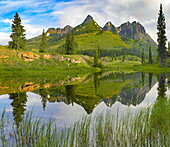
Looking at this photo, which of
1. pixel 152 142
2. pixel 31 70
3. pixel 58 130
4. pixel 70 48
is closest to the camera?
pixel 152 142

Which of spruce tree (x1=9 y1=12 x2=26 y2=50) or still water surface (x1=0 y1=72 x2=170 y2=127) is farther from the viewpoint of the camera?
spruce tree (x1=9 y1=12 x2=26 y2=50)

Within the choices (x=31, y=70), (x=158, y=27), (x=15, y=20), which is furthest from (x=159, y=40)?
(x=15, y=20)

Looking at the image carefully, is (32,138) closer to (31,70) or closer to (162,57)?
(31,70)

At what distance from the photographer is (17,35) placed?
76188mm

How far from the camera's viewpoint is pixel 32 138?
7.65 meters

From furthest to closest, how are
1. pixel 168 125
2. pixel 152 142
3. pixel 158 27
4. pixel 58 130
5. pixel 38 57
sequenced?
1. pixel 38 57
2. pixel 158 27
3. pixel 58 130
4. pixel 168 125
5. pixel 152 142

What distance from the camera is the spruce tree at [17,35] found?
74.3 meters

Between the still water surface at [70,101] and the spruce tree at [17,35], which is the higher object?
the spruce tree at [17,35]

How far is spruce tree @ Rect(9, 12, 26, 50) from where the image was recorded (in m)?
74.3

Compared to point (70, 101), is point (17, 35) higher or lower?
higher

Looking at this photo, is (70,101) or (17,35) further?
(17,35)

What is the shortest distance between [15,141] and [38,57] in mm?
68001

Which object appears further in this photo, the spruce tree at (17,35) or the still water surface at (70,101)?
the spruce tree at (17,35)

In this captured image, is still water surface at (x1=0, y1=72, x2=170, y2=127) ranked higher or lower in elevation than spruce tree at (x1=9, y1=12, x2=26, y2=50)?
lower
